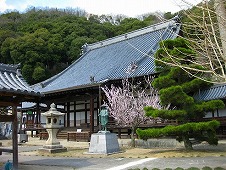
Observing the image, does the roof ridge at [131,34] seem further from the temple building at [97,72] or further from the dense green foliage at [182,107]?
the dense green foliage at [182,107]

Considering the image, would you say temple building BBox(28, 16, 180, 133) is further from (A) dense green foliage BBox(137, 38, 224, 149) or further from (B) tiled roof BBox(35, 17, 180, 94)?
(A) dense green foliage BBox(137, 38, 224, 149)

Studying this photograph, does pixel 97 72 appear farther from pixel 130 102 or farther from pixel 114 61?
pixel 130 102

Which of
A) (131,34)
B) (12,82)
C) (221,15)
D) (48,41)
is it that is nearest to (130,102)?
(12,82)

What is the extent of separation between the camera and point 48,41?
165 feet

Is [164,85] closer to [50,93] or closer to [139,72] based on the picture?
[139,72]

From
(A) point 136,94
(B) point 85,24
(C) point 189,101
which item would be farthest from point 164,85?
(B) point 85,24

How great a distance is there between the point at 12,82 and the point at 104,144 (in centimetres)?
633

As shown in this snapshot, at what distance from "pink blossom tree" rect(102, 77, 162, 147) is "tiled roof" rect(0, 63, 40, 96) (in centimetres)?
819

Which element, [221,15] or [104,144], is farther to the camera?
[104,144]

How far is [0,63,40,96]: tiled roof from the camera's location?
26.1 ft

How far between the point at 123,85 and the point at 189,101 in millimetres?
7810

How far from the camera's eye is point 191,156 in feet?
38.3

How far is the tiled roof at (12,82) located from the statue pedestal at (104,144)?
228 inches

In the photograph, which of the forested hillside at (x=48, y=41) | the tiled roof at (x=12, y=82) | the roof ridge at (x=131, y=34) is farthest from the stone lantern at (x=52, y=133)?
the forested hillside at (x=48, y=41)
